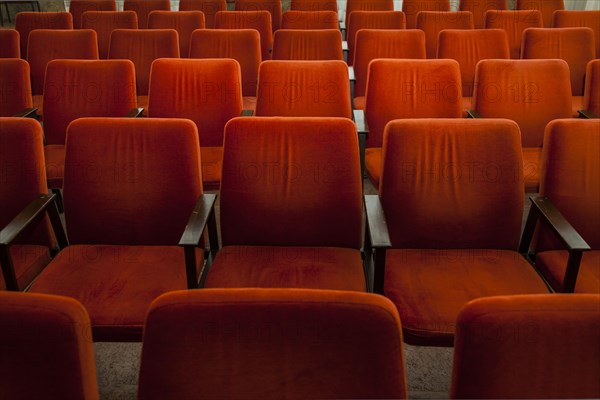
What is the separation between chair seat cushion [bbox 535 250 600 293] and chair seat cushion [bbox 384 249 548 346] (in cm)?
5

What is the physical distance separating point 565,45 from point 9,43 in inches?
135

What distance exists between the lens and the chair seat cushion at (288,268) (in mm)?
1530

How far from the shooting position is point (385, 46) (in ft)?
9.97

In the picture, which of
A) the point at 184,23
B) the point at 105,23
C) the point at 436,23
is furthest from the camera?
the point at 105,23

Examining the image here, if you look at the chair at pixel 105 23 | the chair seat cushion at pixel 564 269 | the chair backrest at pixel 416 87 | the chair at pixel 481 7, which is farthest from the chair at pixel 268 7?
the chair seat cushion at pixel 564 269

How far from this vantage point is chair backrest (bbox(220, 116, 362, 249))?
1.62m

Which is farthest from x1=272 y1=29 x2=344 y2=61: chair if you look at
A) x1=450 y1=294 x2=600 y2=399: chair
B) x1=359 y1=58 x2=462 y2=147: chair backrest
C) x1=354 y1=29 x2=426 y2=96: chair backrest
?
x1=450 y1=294 x2=600 y2=399: chair

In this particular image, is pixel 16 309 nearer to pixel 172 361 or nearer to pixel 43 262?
pixel 172 361

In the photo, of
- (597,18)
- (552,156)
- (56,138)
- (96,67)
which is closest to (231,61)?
(96,67)

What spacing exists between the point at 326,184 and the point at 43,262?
981 millimetres

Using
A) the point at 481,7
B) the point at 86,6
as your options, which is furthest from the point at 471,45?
the point at 86,6

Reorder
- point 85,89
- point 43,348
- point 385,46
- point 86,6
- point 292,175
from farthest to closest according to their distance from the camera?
point 86,6, point 385,46, point 85,89, point 292,175, point 43,348

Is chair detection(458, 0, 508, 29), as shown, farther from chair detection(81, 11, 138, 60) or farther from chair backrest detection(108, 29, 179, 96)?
chair detection(81, 11, 138, 60)

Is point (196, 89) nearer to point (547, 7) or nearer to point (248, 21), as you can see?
point (248, 21)
